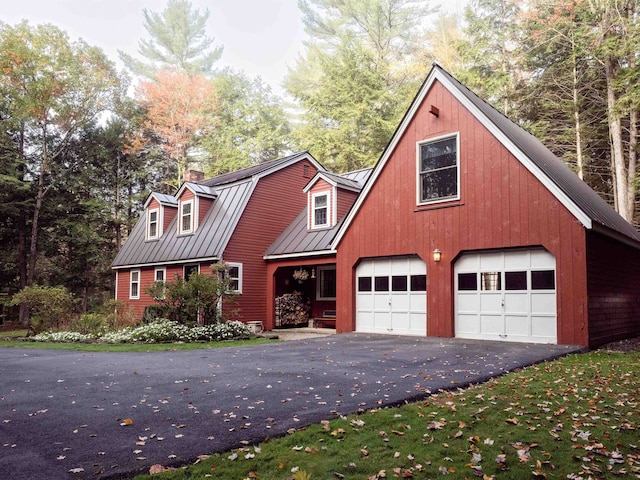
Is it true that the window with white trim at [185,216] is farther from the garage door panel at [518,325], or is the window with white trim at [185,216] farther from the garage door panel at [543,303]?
the garage door panel at [543,303]

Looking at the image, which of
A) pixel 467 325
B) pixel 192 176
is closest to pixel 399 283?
pixel 467 325

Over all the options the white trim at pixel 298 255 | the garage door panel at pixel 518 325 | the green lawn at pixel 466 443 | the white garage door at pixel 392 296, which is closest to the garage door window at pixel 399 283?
the white garage door at pixel 392 296

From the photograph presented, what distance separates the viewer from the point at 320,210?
17.7m

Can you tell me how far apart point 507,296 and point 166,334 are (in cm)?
885

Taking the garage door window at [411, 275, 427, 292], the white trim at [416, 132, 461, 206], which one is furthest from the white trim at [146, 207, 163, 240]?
the white trim at [416, 132, 461, 206]

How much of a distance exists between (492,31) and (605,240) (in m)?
15.1

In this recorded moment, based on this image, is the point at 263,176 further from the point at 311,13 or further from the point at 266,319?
the point at 311,13

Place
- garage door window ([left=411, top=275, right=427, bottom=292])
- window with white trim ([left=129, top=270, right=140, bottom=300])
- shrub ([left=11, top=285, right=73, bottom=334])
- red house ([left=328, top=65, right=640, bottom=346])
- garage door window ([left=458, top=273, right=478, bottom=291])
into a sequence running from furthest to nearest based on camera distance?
window with white trim ([left=129, top=270, right=140, bottom=300]), shrub ([left=11, top=285, right=73, bottom=334]), garage door window ([left=411, top=275, right=427, bottom=292]), garage door window ([left=458, top=273, right=478, bottom=291]), red house ([left=328, top=65, right=640, bottom=346])

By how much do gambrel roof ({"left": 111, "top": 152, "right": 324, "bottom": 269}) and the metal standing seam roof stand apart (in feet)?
6.25

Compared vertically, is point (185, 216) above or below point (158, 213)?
below

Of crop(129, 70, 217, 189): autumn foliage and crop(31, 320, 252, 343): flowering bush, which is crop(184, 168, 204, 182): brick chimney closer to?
crop(129, 70, 217, 189): autumn foliage

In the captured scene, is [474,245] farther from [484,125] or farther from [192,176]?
[192,176]

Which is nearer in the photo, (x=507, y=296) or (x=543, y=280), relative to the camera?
(x=543, y=280)

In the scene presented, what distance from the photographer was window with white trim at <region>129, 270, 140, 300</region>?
69.4 feet
